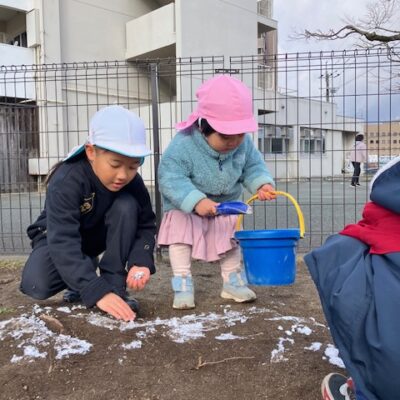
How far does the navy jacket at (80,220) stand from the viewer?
6.72ft

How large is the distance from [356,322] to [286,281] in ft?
4.07

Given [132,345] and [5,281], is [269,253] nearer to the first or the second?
[132,345]

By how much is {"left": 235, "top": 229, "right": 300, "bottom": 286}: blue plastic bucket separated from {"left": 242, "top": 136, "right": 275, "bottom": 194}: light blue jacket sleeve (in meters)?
0.42

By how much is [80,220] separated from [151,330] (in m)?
0.65

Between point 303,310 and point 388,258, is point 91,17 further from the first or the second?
point 388,258

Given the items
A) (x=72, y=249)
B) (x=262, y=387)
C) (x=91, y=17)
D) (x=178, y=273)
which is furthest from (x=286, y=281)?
(x=91, y=17)

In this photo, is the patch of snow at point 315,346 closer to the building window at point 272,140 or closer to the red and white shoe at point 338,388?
the red and white shoe at point 338,388

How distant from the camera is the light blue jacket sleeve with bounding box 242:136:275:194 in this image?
266 cm

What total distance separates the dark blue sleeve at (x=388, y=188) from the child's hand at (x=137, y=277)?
4.16 ft

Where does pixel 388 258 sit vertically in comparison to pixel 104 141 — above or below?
below

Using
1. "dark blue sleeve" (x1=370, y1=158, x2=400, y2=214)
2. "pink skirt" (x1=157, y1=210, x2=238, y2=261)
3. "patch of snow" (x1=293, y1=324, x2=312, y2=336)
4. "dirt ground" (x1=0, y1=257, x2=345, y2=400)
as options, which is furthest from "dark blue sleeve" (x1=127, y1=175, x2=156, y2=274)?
"dark blue sleeve" (x1=370, y1=158, x2=400, y2=214)

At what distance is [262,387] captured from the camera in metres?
1.57

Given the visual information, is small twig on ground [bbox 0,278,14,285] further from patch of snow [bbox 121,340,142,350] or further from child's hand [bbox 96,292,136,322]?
patch of snow [bbox 121,340,142,350]

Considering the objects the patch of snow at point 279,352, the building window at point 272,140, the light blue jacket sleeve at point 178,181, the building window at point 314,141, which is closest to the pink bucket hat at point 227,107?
the light blue jacket sleeve at point 178,181
